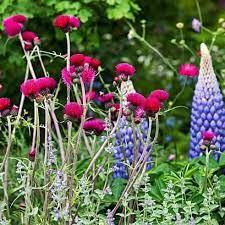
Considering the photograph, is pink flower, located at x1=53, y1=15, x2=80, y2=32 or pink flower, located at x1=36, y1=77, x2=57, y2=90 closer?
pink flower, located at x1=36, y1=77, x2=57, y2=90

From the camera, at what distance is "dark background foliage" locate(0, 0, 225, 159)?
4.91 metres

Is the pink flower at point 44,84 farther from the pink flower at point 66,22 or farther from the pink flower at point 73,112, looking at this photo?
the pink flower at point 66,22

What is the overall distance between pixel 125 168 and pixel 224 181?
1.80ft

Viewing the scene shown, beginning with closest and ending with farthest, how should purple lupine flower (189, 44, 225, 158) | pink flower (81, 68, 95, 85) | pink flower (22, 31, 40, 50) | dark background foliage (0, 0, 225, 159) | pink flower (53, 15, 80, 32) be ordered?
1. pink flower (81, 68, 95, 85)
2. pink flower (53, 15, 80, 32)
3. pink flower (22, 31, 40, 50)
4. purple lupine flower (189, 44, 225, 158)
5. dark background foliage (0, 0, 225, 159)

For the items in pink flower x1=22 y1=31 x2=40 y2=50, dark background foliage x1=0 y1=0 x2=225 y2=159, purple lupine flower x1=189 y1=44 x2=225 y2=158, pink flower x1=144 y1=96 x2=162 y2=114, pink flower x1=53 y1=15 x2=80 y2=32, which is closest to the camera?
pink flower x1=144 y1=96 x2=162 y2=114

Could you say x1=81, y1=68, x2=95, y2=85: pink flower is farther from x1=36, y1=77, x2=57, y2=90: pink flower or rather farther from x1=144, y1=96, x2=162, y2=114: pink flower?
x1=144, y1=96, x2=162, y2=114: pink flower

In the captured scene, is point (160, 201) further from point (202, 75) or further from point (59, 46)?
point (59, 46)

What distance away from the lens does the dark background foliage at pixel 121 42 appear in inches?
193

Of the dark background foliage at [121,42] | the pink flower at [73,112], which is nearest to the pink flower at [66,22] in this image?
the pink flower at [73,112]

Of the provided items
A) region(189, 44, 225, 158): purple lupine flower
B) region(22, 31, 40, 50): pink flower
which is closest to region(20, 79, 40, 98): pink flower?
region(22, 31, 40, 50): pink flower

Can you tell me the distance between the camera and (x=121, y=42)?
5848 millimetres

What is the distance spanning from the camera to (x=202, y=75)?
3793 millimetres

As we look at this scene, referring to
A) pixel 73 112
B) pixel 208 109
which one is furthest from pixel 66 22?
pixel 208 109

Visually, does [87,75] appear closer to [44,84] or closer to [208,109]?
[44,84]
